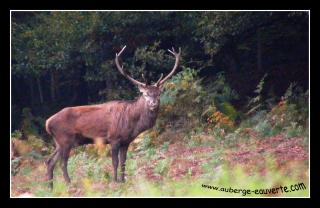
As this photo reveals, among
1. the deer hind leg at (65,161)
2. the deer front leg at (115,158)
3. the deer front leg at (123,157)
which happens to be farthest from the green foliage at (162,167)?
the deer hind leg at (65,161)

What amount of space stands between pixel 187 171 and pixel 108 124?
5.12 ft

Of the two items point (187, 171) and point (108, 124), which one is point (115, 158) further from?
point (187, 171)

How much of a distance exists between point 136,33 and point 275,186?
766 centimetres

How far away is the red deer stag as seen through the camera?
43.7 feet

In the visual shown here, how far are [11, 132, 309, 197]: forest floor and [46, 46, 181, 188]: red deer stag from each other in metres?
0.46

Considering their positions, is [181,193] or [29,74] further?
[29,74]

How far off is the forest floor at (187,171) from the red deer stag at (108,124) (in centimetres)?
46

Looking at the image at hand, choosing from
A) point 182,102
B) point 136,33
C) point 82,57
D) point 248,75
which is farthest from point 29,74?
point 248,75

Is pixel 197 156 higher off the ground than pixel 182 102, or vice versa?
pixel 182 102

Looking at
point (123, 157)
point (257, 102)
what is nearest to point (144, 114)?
point (123, 157)

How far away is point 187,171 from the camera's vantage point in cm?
1326

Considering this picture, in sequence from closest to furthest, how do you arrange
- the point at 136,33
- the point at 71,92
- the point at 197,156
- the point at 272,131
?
1. the point at 197,156
2. the point at 272,131
3. the point at 136,33
4. the point at 71,92

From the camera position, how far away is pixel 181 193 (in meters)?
11.9

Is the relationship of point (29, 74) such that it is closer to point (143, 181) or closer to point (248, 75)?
point (248, 75)
